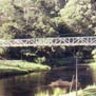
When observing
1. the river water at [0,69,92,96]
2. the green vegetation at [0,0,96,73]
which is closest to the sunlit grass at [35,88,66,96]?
the river water at [0,69,92,96]

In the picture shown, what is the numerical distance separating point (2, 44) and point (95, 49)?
65.6 feet

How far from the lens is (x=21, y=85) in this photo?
151 feet

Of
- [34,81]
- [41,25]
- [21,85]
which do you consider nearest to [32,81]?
[34,81]

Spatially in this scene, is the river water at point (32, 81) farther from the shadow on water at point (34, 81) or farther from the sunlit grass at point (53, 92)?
the sunlit grass at point (53, 92)

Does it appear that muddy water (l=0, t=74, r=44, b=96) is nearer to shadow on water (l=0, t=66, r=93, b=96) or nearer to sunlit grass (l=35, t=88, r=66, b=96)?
shadow on water (l=0, t=66, r=93, b=96)

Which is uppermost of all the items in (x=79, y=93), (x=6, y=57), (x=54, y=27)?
(x=54, y=27)

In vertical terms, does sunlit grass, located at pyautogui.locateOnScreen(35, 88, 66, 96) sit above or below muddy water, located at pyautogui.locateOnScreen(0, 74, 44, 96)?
below

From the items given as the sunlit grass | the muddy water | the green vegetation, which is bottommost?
the sunlit grass

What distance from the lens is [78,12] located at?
78.4 metres

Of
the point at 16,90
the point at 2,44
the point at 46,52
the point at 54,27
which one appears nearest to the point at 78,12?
the point at 54,27

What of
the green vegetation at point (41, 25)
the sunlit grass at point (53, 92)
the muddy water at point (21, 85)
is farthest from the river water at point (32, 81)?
the green vegetation at point (41, 25)

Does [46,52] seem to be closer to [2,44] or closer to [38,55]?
[38,55]

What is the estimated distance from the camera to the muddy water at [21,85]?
40938 mm

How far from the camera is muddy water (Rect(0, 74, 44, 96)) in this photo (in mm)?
40938
